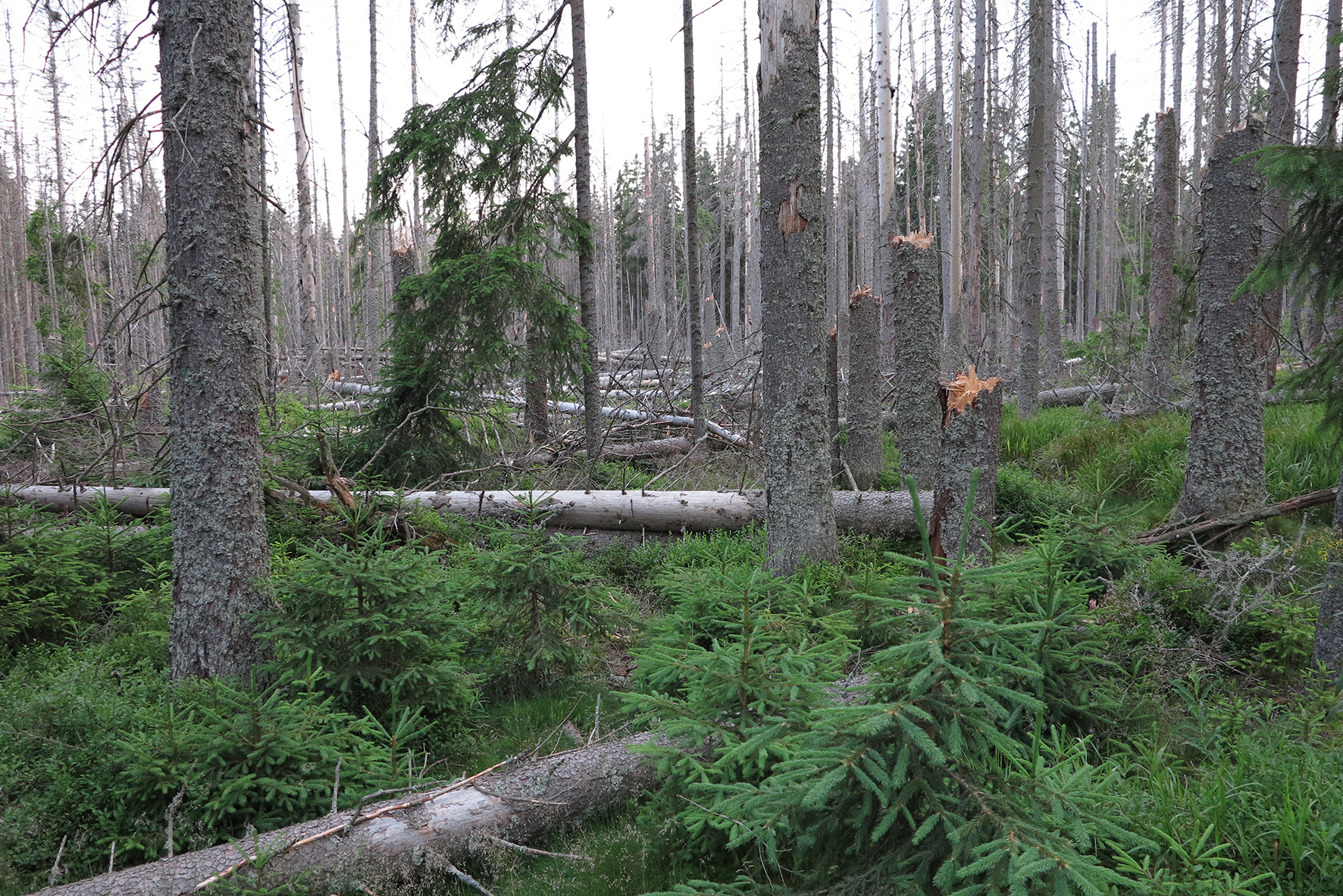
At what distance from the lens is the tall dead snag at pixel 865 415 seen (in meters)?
8.43

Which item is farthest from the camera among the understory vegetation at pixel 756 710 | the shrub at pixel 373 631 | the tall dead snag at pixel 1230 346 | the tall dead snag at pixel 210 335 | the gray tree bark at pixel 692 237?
the gray tree bark at pixel 692 237

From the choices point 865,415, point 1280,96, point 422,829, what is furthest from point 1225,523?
point 1280,96

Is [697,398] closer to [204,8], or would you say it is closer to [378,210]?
[378,210]

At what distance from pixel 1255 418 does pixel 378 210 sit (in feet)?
31.4

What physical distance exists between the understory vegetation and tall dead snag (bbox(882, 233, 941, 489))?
186cm

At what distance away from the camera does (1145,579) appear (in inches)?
186

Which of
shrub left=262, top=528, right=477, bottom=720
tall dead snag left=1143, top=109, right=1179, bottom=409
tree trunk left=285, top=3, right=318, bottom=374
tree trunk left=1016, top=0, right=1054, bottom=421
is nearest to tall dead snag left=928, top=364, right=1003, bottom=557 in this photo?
shrub left=262, top=528, right=477, bottom=720

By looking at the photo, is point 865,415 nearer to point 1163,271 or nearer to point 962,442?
point 962,442

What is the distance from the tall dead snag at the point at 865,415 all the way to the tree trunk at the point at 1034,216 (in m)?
4.36

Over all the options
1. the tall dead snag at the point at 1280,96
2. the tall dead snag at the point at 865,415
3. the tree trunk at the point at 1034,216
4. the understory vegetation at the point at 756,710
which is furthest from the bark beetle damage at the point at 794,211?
the tree trunk at the point at 1034,216

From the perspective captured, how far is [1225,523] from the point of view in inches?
216

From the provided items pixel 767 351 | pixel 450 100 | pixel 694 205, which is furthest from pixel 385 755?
pixel 694 205

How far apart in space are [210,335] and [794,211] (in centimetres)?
389

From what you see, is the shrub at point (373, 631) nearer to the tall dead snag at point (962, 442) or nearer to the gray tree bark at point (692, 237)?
the tall dead snag at point (962, 442)
